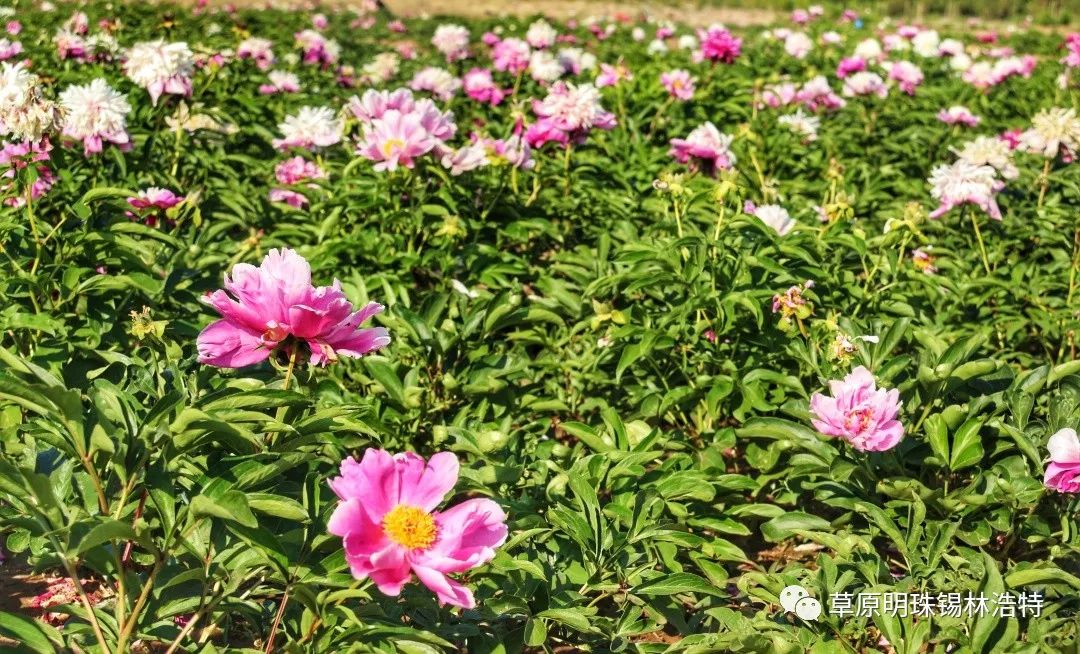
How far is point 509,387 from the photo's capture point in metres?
2.67

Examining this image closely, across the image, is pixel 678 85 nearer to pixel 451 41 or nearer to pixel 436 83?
pixel 436 83

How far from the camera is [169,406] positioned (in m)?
1.50

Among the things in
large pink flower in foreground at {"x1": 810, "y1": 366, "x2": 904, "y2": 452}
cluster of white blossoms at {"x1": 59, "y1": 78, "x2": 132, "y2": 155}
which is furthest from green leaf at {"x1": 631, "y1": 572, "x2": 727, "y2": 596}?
cluster of white blossoms at {"x1": 59, "y1": 78, "x2": 132, "y2": 155}

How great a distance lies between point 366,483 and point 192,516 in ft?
0.85

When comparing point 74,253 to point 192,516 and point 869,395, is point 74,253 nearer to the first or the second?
point 192,516

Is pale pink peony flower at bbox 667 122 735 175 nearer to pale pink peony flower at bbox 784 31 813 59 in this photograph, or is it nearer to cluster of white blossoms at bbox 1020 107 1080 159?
cluster of white blossoms at bbox 1020 107 1080 159

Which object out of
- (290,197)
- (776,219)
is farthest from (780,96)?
(290,197)

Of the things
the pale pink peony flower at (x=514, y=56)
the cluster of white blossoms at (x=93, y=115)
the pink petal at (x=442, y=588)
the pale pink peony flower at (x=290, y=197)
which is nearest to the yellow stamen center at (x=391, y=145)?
the cluster of white blossoms at (x=93, y=115)

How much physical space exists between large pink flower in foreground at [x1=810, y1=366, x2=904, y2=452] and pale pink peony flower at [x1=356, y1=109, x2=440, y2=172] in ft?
4.62

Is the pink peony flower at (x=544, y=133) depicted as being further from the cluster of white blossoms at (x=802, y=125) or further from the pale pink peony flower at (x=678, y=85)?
the cluster of white blossoms at (x=802, y=125)

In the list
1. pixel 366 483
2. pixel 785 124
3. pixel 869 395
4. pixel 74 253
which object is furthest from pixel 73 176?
Result: pixel 785 124

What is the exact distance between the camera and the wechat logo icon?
1943 millimetres

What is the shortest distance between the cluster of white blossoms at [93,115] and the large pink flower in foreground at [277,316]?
177cm

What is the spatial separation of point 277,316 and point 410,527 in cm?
39
